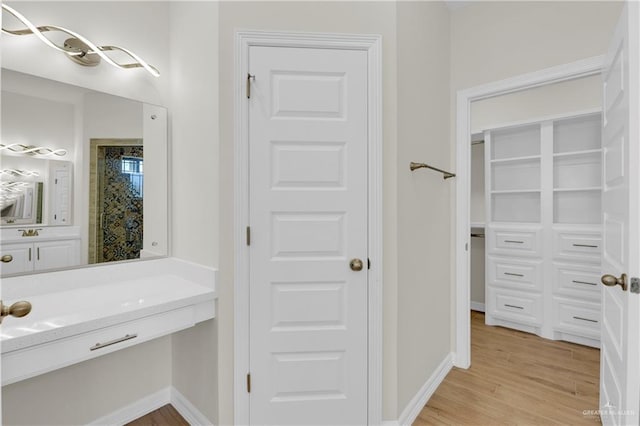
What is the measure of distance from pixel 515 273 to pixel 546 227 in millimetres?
530

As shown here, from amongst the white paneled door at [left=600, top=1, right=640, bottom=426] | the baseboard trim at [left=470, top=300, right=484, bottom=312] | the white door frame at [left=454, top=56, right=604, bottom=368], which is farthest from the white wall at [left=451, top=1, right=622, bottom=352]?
the baseboard trim at [left=470, top=300, right=484, bottom=312]

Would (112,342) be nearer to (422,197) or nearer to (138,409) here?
(138,409)

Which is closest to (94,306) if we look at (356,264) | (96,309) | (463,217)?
(96,309)

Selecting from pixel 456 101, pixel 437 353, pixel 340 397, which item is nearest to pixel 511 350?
pixel 437 353

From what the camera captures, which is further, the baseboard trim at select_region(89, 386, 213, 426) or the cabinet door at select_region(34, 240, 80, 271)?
the baseboard trim at select_region(89, 386, 213, 426)

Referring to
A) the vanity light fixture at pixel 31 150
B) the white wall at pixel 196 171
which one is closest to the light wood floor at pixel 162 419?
the white wall at pixel 196 171

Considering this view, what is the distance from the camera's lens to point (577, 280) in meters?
2.92

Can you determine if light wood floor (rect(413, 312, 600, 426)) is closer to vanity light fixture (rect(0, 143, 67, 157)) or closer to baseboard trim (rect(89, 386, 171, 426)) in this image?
baseboard trim (rect(89, 386, 171, 426))

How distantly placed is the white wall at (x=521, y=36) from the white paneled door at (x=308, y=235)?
1.17 meters

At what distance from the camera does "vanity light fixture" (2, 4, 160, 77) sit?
1.50m

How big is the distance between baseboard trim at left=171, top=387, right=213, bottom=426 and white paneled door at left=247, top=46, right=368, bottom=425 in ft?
1.12

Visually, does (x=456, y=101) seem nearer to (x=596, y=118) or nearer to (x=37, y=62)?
(x=596, y=118)

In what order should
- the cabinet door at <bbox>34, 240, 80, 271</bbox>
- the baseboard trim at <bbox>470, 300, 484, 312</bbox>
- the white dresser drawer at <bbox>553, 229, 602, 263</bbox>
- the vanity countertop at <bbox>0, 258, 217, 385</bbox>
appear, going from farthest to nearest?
the baseboard trim at <bbox>470, 300, 484, 312</bbox> → the white dresser drawer at <bbox>553, 229, 602, 263</bbox> → the cabinet door at <bbox>34, 240, 80, 271</bbox> → the vanity countertop at <bbox>0, 258, 217, 385</bbox>

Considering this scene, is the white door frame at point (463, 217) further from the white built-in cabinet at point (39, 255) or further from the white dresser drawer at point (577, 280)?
the white built-in cabinet at point (39, 255)
